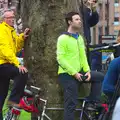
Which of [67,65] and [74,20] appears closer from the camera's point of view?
[67,65]

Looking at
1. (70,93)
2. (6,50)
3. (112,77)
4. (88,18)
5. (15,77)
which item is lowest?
(70,93)

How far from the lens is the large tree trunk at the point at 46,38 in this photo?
8.73m

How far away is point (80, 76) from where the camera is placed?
25.0 feet

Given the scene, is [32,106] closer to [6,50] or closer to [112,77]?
[6,50]

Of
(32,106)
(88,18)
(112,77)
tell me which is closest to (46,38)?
(32,106)

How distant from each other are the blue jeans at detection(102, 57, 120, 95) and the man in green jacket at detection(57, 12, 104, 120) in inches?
28.7

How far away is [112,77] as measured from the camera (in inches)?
271

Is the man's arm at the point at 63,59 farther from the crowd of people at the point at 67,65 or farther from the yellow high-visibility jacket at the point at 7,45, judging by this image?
the yellow high-visibility jacket at the point at 7,45

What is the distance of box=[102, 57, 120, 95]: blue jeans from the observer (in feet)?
22.5

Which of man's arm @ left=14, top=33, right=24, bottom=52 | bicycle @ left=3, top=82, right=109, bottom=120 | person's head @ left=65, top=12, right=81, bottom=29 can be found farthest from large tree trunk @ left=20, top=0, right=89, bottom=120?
person's head @ left=65, top=12, right=81, bottom=29

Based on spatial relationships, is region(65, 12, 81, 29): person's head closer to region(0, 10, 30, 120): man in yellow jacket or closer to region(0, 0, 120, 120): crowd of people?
region(0, 0, 120, 120): crowd of people

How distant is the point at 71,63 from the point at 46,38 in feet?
4.12

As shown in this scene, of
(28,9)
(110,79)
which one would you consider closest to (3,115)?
(28,9)

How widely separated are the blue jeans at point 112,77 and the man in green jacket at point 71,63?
0.73 metres
